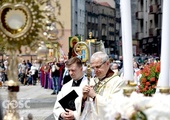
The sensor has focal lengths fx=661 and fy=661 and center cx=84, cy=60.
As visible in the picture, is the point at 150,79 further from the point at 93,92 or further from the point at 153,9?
the point at 153,9

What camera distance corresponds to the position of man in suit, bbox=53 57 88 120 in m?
7.09

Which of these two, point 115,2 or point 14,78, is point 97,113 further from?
point 115,2

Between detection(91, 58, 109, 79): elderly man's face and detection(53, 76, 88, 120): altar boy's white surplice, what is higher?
detection(91, 58, 109, 79): elderly man's face

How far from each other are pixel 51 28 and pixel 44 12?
0.39 ft

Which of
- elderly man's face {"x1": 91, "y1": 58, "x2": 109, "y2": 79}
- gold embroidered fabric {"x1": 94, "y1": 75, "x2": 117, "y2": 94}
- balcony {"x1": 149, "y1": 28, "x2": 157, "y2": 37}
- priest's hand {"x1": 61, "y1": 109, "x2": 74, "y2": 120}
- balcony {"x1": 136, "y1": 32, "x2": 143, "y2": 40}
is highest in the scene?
elderly man's face {"x1": 91, "y1": 58, "x2": 109, "y2": 79}

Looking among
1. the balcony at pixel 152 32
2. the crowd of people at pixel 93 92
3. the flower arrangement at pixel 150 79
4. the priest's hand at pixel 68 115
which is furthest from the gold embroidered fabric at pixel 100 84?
the balcony at pixel 152 32

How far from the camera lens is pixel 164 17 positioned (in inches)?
251

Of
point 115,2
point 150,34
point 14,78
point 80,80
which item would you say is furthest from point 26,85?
point 115,2

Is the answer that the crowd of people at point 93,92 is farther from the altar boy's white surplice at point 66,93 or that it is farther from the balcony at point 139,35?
the balcony at point 139,35

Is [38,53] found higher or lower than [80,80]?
higher

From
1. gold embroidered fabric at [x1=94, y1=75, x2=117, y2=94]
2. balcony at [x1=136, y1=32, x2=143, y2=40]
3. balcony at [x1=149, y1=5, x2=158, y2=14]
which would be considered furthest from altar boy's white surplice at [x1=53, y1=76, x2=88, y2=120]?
balcony at [x1=136, y1=32, x2=143, y2=40]

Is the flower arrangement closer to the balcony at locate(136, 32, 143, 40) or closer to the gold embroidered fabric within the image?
the gold embroidered fabric

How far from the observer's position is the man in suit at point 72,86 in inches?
279

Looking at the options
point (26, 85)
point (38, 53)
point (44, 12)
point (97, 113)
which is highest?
point (44, 12)
